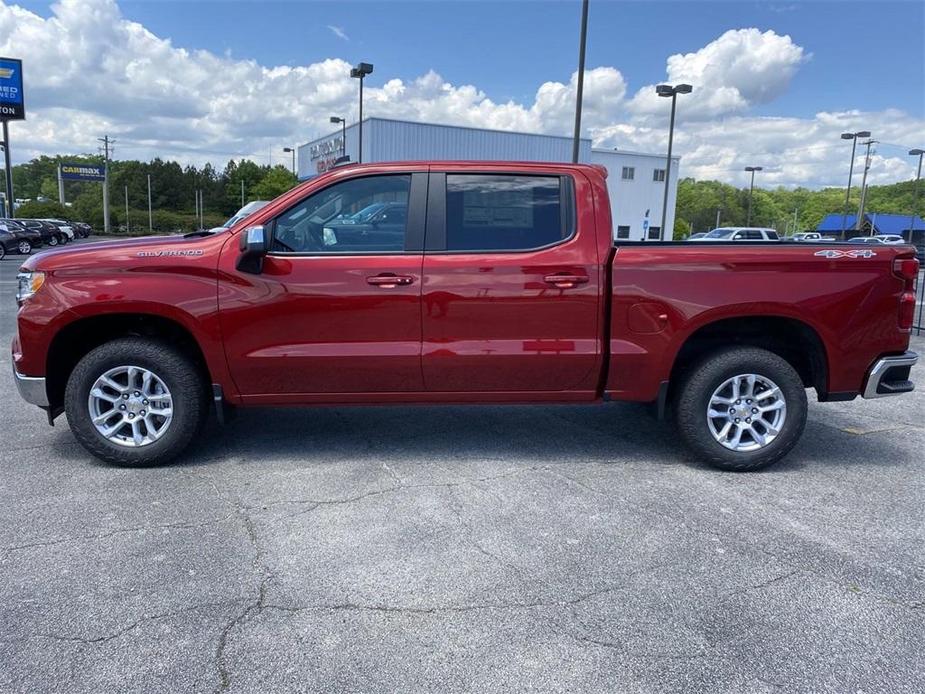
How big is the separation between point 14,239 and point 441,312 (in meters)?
31.9

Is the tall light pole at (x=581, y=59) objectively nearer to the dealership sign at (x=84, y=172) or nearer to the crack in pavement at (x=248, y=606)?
the crack in pavement at (x=248, y=606)

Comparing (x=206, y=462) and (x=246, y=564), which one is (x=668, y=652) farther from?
(x=206, y=462)

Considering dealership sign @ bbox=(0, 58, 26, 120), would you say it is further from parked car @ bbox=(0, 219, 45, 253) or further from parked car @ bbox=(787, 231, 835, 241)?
parked car @ bbox=(787, 231, 835, 241)

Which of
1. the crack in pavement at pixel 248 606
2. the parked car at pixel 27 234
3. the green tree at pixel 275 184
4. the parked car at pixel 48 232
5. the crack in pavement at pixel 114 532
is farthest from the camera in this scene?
the green tree at pixel 275 184

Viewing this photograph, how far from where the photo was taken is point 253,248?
13.5 feet

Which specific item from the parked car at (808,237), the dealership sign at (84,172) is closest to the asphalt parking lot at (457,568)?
the parked car at (808,237)

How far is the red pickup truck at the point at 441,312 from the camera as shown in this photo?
4320mm

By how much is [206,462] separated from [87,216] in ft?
303

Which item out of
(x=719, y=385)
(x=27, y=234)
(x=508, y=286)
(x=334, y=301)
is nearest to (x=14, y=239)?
(x=27, y=234)

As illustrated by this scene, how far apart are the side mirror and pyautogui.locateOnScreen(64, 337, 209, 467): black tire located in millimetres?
742

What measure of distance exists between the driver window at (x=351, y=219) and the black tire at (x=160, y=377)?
986 mm

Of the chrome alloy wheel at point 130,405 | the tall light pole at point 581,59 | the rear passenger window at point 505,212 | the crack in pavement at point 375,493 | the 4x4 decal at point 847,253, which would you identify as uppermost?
the tall light pole at point 581,59

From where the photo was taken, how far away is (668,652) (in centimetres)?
268

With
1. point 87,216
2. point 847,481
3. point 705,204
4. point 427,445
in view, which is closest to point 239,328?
point 427,445
